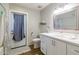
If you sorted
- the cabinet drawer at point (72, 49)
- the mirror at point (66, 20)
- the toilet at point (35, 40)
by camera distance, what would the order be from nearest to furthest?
the cabinet drawer at point (72, 49) < the mirror at point (66, 20) < the toilet at point (35, 40)

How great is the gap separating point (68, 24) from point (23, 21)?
115 cm

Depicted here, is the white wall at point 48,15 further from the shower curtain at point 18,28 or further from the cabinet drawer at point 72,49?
the cabinet drawer at point 72,49

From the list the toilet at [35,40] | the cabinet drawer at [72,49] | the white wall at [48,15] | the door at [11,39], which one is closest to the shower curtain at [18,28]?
the door at [11,39]

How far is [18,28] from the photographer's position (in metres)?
2.11

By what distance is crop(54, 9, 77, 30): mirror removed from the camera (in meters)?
1.75

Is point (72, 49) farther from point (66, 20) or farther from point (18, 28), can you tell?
point (18, 28)

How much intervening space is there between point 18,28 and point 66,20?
49.5 inches

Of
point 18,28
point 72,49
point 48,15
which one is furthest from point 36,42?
point 72,49

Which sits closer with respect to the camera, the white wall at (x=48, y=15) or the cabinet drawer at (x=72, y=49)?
the cabinet drawer at (x=72, y=49)

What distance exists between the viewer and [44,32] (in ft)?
7.17

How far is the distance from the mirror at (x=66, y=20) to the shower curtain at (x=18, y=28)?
99 centimetres

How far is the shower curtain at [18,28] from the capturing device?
6.55 ft

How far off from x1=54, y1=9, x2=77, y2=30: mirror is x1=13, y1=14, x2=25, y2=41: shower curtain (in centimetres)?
99

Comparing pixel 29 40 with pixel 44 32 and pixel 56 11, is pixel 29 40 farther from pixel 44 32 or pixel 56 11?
pixel 56 11
